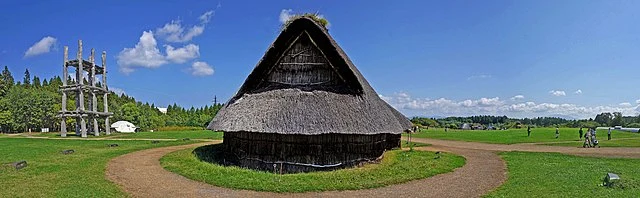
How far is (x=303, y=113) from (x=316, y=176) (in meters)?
2.97

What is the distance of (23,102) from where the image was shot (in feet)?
204

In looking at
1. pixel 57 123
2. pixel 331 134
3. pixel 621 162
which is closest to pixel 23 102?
pixel 57 123

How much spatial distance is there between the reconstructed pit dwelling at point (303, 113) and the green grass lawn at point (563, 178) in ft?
18.5

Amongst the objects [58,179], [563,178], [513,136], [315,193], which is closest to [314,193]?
[315,193]

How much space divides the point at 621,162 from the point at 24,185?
26.6 meters

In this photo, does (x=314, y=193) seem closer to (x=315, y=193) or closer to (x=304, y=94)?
(x=315, y=193)

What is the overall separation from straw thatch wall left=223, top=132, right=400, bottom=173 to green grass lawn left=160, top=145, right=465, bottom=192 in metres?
0.69

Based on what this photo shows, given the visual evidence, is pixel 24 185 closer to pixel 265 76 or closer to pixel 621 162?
pixel 265 76

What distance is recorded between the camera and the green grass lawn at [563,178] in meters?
12.0

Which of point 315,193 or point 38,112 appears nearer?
point 315,193

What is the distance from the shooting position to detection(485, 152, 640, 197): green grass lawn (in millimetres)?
11977

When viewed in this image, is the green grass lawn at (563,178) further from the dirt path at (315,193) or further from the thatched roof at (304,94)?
the thatched roof at (304,94)

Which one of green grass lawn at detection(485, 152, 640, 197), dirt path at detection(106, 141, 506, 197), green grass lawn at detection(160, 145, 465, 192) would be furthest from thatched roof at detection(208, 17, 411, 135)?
green grass lawn at detection(485, 152, 640, 197)

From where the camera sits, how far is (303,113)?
16469 millimetres
